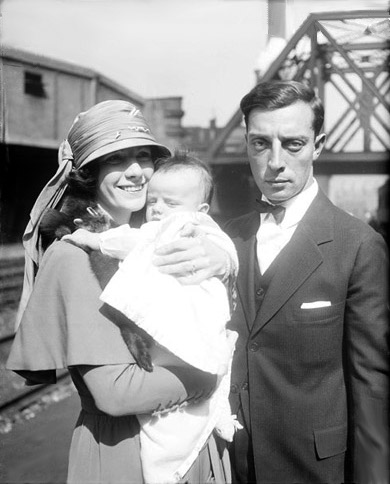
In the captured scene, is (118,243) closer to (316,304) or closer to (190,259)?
(190,259)

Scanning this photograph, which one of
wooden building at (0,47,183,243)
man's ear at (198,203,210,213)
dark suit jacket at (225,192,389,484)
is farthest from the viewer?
wooden building at (0,47,183,243)

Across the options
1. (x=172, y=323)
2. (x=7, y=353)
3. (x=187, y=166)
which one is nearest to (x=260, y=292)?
(x=172, y=323)

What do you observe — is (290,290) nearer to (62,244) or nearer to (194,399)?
(194,399)

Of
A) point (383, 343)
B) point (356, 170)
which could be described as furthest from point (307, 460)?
point (356, 170)

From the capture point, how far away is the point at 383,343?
5.83ft

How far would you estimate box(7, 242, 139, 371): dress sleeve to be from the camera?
1623 millimetres

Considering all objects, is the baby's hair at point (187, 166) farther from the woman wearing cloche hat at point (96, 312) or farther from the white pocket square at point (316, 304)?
the white pocket square at point (316, 304)

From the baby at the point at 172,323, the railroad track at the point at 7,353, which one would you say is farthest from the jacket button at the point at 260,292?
the railroad track at the point at 7,353

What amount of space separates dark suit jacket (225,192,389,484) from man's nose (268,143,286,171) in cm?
26

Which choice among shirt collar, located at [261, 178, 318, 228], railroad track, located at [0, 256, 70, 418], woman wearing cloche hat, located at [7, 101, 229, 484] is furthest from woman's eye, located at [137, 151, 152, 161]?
railroad track, located at [0, 256, 70, 418]

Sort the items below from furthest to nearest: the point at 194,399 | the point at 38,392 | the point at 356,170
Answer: the point at 38,392 → the point at 356,170 → the point at 194,399

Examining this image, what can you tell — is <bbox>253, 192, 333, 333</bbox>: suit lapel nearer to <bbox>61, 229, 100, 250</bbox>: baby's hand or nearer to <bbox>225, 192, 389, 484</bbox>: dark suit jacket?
<bbox>225, 192, 389, 484</bbox>: dark suit jacket

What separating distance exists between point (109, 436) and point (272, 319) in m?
0.78

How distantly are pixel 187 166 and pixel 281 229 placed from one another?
19.9 inches
